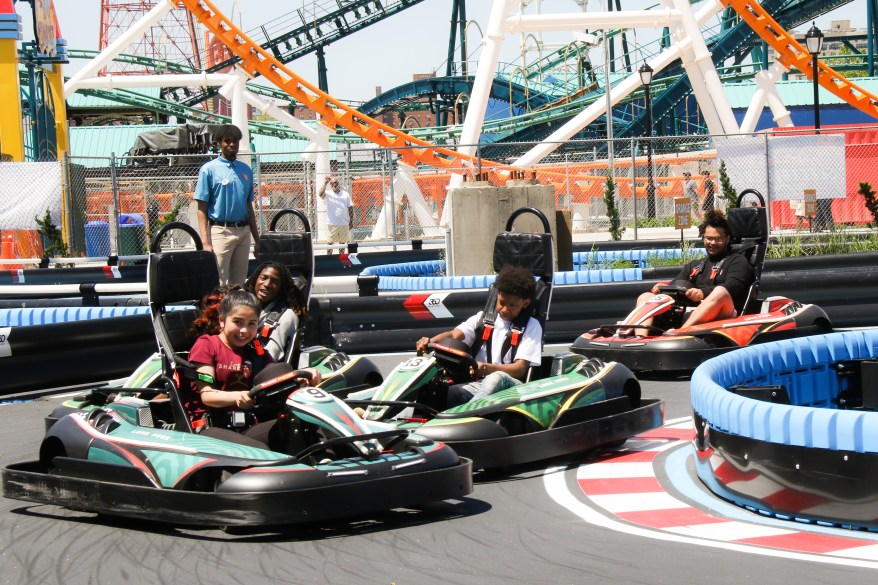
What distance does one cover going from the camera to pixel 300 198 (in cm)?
2166

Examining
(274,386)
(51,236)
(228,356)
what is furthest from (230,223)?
(51,236)

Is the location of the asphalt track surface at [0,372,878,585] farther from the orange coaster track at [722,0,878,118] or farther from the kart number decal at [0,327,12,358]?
the orange coaster track at [722,0,878,118]

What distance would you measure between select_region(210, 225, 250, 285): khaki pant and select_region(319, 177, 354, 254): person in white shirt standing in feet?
33.1

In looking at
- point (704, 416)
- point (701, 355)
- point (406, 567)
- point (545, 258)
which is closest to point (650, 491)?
point (704, 416)

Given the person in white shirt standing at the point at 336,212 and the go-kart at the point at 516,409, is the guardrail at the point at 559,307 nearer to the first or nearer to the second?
the go-kart at the point at 516,409

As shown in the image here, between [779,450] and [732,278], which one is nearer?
[779,450]

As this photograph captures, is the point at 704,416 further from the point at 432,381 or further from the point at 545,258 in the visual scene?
the point at 545,258

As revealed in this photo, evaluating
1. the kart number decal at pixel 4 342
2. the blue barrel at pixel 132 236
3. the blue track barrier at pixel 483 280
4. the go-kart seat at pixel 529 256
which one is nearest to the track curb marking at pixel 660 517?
the go-kart seat at pixel 529 256

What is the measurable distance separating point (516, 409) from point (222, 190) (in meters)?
4.73

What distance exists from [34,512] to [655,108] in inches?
1298

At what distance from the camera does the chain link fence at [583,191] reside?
1852cm

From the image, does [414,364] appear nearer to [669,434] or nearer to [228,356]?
[228,356]

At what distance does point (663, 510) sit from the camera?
5410 millimetres

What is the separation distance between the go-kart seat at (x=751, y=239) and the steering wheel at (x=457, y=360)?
11.1ft
